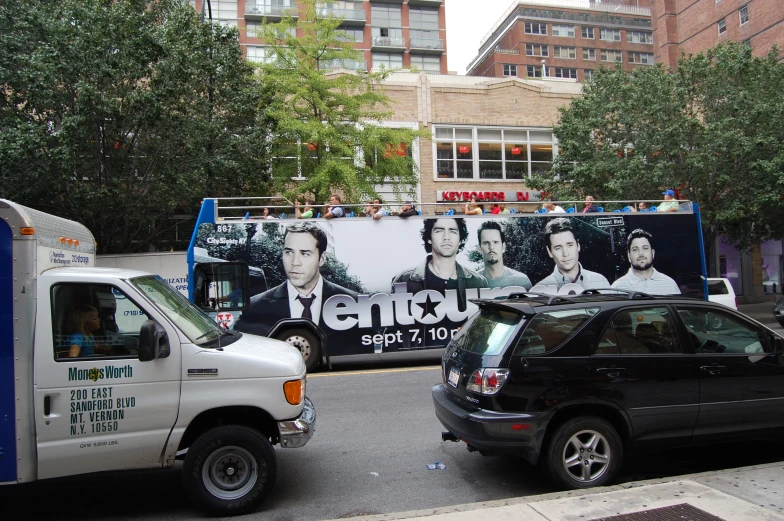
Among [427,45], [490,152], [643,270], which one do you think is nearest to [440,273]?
[643,270]

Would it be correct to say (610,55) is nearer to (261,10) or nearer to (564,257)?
(261,10)

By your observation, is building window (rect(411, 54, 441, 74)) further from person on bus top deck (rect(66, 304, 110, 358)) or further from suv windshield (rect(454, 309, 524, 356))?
person on bus top deck (rect(66, 304, 110, 358))

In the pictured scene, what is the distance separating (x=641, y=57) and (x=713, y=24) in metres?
38.8

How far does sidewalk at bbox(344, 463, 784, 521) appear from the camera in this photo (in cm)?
390

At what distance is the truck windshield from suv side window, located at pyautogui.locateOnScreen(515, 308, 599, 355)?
2670 mm

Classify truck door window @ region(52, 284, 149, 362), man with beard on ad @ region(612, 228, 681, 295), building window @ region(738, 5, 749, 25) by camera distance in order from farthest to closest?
building window @ region(738, 5, 749, 25), man with beard on ad @ region(612, 228, 681, 295), truck door window @ region(52, 284, 149, 362)

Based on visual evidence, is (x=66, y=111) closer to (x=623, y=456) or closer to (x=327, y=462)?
(x=327, y=462)

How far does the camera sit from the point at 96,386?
14.2 ft

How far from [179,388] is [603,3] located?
278ft

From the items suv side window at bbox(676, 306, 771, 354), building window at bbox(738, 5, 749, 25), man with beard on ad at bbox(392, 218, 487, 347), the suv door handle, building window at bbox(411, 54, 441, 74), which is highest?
building window at bbox(411, 54, 441, 74)

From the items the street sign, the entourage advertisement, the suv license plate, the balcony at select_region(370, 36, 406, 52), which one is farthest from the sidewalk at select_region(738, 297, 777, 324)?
the balcony at select_region(370, 36, 406, 52)

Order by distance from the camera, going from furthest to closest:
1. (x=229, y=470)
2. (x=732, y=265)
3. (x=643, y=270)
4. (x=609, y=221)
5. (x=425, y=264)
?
(x=732, y=265) < (x=643, y=270) < (x=609, y=221) < (x=425, y=264) < (x=229, y=470)

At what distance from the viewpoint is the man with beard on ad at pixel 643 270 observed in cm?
→ 1241

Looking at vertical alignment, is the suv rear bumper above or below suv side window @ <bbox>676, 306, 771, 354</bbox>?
below
